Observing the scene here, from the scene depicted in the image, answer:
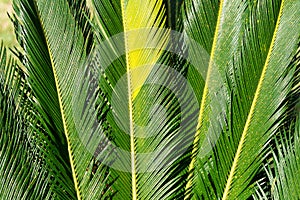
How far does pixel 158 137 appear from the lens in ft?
7.00

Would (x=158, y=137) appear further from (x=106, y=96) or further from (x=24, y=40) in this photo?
(x=24, y=40)

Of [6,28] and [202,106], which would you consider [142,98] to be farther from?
[6,28]

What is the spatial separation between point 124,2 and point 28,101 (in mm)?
616

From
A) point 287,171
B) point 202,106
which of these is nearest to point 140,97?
point 202,106

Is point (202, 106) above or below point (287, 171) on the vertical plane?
above

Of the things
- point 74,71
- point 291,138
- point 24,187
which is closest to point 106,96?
point 74,71

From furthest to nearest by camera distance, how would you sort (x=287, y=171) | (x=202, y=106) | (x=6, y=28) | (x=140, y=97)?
(x=6, y=28)
(x=202, y=106)
(x=140, y=97)
(x=287, y=171)

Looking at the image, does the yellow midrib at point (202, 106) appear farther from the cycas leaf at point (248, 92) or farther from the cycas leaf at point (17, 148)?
the cycas leaf at point (17, 148)

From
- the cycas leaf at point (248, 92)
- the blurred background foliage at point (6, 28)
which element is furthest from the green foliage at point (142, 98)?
the blurred background foliage at point (6, 28)

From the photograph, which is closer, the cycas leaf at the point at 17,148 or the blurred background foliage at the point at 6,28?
the cycas leaf at the point at 17,148

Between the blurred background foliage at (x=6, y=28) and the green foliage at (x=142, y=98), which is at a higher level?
the blurred background foliage at (x=6, y=28)

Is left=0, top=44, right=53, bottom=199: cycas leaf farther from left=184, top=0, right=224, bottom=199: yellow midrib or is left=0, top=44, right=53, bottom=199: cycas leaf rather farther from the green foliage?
left=184, top=0, right=224, bottom=199: yellow midrib

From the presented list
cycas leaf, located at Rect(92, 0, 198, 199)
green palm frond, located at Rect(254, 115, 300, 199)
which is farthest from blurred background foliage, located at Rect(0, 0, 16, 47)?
green palm frond, located at Rect(254, 115, 300, 199)

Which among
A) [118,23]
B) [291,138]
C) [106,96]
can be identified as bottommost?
[291,138]
